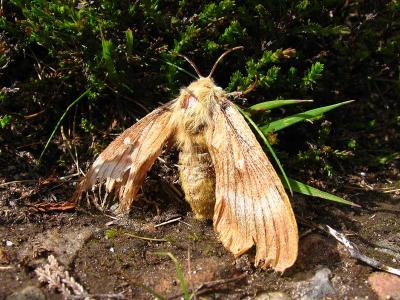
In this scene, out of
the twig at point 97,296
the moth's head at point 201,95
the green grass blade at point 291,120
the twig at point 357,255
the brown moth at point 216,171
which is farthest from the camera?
the green grass blade at point 291,120

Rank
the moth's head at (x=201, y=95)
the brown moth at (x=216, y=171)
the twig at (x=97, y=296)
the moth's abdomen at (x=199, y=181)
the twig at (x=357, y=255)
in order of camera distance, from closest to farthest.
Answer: the twig at (x=97, y=296) < the brown moth at (x=216, y=171) < the twig at (x=357, y=255) < the moth's abdomen at (x=199, y=181) < the moth's head at (x=201, y=95)

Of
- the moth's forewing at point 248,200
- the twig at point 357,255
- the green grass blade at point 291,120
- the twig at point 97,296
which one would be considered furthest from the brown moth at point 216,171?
the twig at point 97,296

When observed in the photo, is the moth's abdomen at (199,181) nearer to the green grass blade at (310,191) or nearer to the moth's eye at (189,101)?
the moth's eye at (189,101)

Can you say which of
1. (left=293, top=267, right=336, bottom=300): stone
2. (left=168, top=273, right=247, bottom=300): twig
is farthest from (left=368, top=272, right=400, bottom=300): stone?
(left=168, top=273, right=247, bottom=300): twig

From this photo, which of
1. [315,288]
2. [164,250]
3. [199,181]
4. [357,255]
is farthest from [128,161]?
[357,255]

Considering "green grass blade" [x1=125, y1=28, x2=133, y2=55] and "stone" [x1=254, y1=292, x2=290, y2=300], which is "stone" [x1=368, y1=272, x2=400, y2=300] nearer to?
"stone" [x1=254, y1=292, x2=290, y2=300]

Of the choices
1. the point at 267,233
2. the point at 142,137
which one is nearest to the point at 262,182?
the point at 267,233
